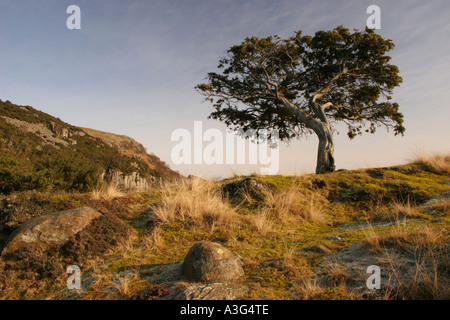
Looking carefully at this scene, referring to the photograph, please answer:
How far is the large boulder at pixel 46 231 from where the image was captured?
15.6 feet

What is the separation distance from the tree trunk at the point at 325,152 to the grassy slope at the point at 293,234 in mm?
2856

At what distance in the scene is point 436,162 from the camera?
1099 centimetres

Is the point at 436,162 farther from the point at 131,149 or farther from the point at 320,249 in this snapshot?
the point at 131,149

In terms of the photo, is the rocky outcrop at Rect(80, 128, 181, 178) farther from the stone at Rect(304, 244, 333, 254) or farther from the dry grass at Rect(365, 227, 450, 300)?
the dry grass at Rect(365, 227, 450, 300)

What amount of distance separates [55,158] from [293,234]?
875cm

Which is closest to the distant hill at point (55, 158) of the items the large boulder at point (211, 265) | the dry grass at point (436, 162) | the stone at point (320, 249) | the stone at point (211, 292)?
the large boulder at point (211, 265)

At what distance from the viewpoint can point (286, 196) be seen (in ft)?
26.0

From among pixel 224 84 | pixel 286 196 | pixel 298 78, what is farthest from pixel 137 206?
pixel 298 78

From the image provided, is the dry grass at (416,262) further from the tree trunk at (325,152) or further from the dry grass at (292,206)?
the tree trunk at (325,152)

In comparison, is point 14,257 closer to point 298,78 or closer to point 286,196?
point 286,196

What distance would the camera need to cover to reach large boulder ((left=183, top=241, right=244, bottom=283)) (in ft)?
12.4

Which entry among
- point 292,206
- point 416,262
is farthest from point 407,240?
point 292,206

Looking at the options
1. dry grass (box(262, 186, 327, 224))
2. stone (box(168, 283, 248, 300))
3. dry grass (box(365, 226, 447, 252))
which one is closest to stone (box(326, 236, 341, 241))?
dry grass (box(365, 226, 447, 252))

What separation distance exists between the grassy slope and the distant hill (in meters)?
1.81
